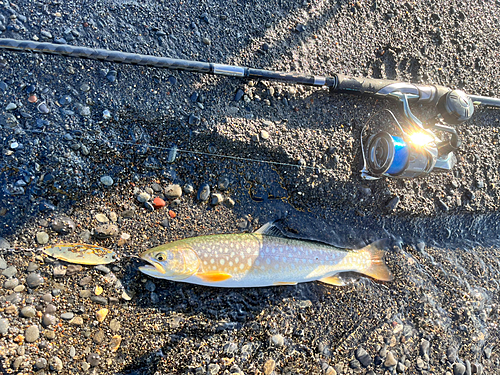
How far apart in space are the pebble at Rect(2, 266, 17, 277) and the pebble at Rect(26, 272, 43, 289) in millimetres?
99

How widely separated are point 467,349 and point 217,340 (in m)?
2.33

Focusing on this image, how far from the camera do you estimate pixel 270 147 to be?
2889 mm

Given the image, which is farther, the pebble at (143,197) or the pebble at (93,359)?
the pebble at (143,197)

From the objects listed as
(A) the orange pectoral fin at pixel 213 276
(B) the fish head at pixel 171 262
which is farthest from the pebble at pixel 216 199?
(A) the orange pectoral fin at pixel 213 276

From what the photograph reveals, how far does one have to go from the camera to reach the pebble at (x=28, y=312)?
235cm

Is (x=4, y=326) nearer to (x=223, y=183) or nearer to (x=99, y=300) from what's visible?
(x=99, y=300)

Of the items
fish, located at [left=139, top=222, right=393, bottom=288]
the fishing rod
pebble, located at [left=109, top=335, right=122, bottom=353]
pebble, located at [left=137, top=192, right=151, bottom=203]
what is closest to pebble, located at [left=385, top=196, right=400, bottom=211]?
the fishing rod

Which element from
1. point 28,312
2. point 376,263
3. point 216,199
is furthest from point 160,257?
point 376,263

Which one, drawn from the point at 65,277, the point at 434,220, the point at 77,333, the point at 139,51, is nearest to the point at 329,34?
the point at 139,51

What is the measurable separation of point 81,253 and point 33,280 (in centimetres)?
35

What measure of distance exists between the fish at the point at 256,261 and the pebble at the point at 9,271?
870mm

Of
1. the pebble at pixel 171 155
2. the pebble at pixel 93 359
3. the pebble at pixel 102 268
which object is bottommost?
the pebble at pixel 93 359

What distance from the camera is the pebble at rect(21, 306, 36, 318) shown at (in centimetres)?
235

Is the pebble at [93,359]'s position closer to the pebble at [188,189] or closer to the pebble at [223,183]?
the pebble at [188,189]
